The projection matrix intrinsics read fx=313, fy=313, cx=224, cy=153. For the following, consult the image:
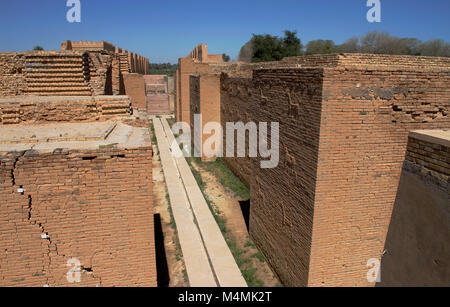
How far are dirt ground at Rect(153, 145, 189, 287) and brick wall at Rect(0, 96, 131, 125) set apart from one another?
3333 millimetres

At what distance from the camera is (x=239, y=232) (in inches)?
314

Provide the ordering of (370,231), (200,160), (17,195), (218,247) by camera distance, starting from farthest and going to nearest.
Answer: (200,160) < (218,247) < (370,231) < (17,195)

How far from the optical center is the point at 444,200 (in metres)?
3.73

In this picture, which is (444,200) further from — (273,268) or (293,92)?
(273,268)

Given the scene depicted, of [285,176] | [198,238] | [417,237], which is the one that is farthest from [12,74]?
[417,237]

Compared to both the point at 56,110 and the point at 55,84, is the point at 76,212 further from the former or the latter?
the point at 55,84

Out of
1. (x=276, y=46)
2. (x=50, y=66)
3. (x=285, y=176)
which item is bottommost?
(x=285, y=176)

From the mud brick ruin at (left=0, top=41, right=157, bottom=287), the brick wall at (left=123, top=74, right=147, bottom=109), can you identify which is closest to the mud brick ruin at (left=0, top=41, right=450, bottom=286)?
the mud brick ruin at (left=0, top=41, right=157, bottom=287)

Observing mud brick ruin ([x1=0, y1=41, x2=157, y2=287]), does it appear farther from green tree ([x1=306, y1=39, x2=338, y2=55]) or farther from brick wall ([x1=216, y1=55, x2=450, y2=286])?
green tree ([x1=306, y1=39, x2=338, y2=55])

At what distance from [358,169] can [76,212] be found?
3.84 m

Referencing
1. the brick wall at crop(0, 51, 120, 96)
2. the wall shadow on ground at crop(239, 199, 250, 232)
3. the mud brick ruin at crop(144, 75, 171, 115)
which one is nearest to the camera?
the brick wall at crop(0, 51, 120, 96)

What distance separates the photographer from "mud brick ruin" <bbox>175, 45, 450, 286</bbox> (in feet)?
13.8

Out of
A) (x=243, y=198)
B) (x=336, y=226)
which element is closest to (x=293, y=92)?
(x=336, y=226)

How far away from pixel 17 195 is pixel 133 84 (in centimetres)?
1430
